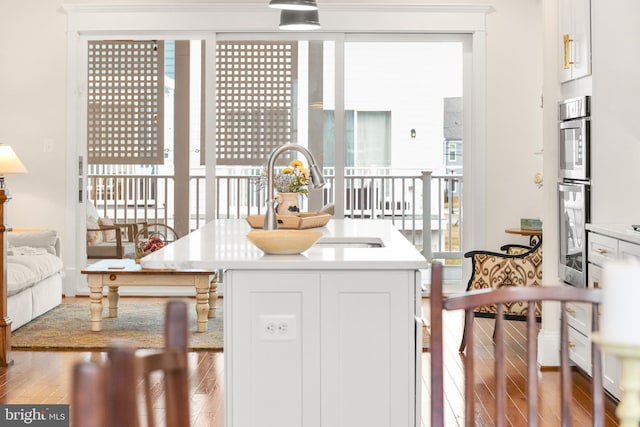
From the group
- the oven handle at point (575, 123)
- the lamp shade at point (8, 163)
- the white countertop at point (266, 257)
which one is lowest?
the white countertop at point (266, 257)

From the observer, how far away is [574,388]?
4.56m

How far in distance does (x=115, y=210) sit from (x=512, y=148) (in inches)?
133

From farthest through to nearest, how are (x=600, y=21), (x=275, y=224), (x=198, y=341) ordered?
(x=198, y=341)
(x=600, y=21)
(x=275, y=224)

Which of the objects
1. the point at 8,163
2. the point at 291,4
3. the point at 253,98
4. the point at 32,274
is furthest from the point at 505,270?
the point at 8,163

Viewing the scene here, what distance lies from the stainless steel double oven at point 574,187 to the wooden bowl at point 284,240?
6.29 ft

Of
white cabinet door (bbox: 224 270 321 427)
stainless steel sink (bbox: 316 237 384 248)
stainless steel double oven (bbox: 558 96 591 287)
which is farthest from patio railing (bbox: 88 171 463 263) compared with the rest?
white cabinet door (bbox: 224 270 321 427)

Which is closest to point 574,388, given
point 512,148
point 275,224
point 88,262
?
point 275,224

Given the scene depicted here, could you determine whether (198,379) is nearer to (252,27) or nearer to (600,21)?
(600,21)

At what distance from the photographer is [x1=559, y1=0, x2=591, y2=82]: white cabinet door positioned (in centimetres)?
459

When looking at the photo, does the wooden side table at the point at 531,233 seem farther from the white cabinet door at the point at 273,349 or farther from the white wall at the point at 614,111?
the white cabinet door at the point at 273,349

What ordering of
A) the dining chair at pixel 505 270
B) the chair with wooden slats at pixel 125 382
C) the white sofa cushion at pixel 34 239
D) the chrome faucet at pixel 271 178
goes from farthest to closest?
1. the white sofa cushion at pixel 34 239
2. the dining chair at pixel 505 270
3. the chrome faucet at pixel 271 178
4. the chair with wooden slats at pixel 125 382

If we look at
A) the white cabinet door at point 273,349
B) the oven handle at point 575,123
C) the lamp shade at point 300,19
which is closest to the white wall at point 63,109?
the lamp shade at point 300,19

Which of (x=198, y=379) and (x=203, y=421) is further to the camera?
(x=198, y=379)

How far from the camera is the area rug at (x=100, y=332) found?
554 centimetres
